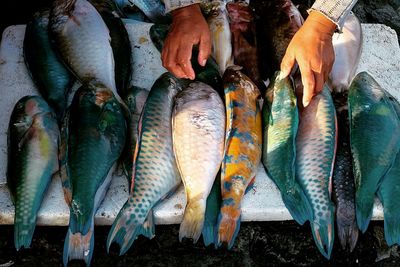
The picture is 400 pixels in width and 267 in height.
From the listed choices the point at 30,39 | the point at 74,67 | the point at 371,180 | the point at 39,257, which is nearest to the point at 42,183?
the point at 39,257

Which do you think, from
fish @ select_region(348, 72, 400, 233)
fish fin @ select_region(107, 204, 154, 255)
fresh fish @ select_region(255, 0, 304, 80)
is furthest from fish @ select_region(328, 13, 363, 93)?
fish fin @ select_region(107, 204, 154, 255)

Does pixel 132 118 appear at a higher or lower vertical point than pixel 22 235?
higher

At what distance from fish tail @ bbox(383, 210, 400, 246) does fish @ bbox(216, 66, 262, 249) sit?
0.67 meters

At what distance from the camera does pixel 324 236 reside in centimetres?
254

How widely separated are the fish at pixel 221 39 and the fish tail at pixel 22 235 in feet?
4.49

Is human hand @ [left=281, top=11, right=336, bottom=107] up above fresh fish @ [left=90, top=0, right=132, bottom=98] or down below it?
above

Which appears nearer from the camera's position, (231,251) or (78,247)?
(78,247)

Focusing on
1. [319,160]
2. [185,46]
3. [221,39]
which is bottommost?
[319,160]

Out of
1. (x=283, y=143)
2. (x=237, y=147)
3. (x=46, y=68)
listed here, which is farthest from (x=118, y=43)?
(x=283, y=143)

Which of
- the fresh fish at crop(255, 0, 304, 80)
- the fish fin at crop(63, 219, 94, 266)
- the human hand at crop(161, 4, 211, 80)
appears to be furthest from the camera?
the fresh fish at crop(255, 0, 304, 80)

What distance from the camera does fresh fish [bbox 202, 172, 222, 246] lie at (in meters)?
2.55

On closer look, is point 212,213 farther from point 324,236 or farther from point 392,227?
point 392,227

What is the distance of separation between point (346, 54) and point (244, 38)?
612 millimetres

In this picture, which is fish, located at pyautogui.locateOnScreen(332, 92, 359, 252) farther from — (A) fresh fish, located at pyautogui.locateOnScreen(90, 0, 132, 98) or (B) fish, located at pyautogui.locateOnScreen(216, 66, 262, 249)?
(A) fresh fish, located at pyautogui.locateOnScreen(90, 0, 132, 98)
